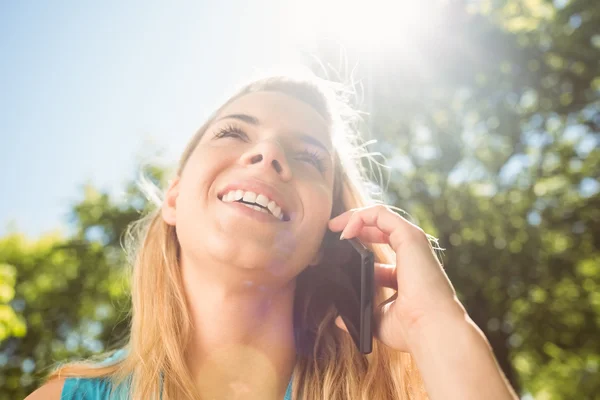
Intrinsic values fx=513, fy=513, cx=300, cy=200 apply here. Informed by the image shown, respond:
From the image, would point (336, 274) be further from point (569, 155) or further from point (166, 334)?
point (569, 155)

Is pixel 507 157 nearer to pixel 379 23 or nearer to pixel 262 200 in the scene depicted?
pixel 379 23

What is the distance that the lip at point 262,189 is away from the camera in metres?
2.41

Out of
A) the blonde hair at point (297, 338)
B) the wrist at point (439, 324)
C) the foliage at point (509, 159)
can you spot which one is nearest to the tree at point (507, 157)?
the foliage at point (509, 159)

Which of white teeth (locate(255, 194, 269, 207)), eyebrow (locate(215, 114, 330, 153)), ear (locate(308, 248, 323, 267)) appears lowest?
ear (locate(308, 248, 323, 267))

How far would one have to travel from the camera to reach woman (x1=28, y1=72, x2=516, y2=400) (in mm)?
2307

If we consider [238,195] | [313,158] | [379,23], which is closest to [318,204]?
[313,158]

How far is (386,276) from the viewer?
2543mm

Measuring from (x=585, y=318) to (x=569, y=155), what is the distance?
526cm

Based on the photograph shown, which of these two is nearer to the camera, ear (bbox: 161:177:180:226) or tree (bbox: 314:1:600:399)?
ear (bbox: 161:177:180:226)

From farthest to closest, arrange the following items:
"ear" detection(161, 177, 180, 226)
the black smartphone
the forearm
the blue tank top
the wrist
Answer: "ear" detection(161, 177, 180, 226) < the blue tank top < the black smartphone < the wrist < the forearm

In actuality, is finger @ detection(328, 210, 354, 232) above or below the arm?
above

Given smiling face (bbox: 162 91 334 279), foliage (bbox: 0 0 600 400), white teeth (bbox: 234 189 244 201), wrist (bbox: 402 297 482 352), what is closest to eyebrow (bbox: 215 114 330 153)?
smiling face (bbox: 162 91 334 279)

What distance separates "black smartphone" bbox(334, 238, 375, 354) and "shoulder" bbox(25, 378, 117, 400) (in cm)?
118

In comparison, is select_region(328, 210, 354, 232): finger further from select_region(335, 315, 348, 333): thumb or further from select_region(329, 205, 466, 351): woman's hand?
select_region(335, 315, 348, 333): thumb
